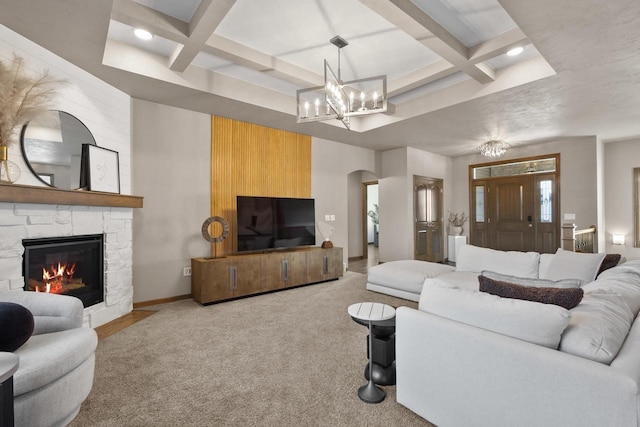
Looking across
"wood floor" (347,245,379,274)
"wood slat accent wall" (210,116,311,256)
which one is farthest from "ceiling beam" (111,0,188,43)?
"wood floor" (347,245,379,274)

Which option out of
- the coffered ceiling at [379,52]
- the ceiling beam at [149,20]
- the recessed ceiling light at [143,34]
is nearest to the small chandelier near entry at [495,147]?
the coffered ceiling at [379,52]

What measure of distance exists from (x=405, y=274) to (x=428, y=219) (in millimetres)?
3468

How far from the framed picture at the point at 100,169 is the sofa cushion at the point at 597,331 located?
389 centimetres

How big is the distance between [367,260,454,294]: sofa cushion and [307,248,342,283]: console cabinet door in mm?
960

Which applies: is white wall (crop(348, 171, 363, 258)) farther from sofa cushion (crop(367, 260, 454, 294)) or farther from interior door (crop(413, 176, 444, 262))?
sofa cushion (crop(367, 260, 454, 294))

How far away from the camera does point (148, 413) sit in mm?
1769

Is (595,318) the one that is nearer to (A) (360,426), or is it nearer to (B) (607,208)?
(A) (360,426)

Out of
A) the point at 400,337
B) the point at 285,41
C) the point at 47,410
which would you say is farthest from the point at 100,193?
the point at 400,337

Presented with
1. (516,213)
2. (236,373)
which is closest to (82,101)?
(236,373)

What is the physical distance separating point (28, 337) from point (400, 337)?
1.96 m

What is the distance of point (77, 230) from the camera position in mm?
2953

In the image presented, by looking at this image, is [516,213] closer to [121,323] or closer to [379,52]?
[379,52]

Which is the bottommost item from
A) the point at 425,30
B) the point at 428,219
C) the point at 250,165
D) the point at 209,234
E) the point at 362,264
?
the point at 362,264

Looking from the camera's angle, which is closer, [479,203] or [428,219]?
[428,219]
